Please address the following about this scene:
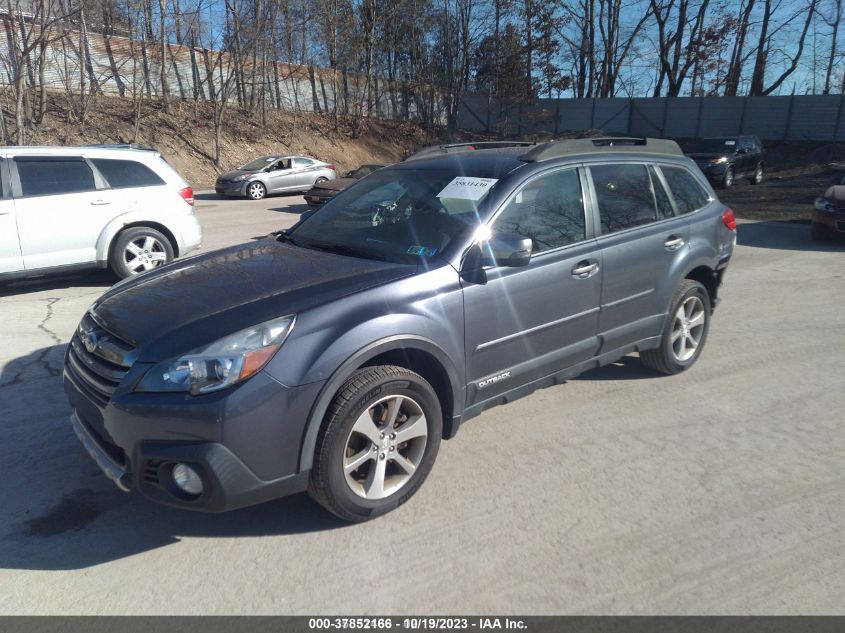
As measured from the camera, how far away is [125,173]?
803 cm

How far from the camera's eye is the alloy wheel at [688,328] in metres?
5.16

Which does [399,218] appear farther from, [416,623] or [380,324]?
[416,623]

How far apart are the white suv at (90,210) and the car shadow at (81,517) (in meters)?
3.92

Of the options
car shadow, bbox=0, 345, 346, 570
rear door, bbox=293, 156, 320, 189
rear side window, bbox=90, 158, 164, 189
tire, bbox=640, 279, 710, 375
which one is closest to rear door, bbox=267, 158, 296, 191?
rear door, bbox=293, 156, 320, 189

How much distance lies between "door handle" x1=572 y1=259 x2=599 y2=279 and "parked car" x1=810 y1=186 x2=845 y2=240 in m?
9.51

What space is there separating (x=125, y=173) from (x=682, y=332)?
662 centimetres

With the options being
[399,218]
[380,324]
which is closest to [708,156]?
[399,218]

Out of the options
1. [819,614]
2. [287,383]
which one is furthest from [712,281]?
[287,383]

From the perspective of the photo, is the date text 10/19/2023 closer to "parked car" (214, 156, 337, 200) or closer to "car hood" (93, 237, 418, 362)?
"car hood" (93, 237, 418, 362)

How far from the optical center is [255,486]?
2.88m

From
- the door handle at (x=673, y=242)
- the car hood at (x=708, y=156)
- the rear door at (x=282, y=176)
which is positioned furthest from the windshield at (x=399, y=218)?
the car hood at (x=708, y=156)

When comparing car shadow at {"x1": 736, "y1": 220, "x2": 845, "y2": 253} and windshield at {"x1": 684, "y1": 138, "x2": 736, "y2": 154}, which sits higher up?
windshield at {"x1": 684, "y1": 138, "x2": 736, "y2": 154}

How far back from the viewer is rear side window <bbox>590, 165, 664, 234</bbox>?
4.47m

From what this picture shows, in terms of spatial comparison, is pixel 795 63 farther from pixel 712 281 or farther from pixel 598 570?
pixel 598 570
